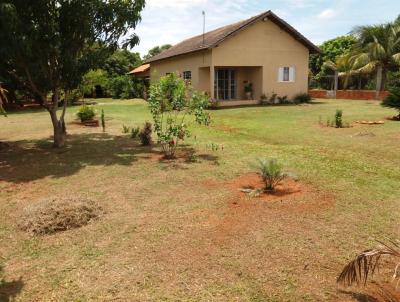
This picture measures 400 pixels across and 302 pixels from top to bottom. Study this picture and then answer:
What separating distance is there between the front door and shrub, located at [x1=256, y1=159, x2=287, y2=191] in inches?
772

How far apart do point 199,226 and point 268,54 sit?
22127 millimetres

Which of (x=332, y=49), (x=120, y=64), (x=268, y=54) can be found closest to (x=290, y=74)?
(x=268, y=54)

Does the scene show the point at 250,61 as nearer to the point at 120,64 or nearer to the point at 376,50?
the point at 376,50

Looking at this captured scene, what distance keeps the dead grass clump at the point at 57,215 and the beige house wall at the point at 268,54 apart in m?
19.1

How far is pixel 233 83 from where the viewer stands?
2706 centimetres

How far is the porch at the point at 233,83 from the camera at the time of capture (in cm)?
2566

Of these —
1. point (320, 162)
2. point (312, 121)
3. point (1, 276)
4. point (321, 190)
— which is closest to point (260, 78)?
point (312, 121)

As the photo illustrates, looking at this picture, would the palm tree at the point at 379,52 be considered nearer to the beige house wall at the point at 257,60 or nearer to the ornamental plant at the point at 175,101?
the beige house wall at the point at 257,60

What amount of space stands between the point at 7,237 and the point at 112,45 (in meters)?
7.62

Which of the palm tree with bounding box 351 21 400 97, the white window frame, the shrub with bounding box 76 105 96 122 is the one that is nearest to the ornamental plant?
the shrub with bounding box 76 105 96 122

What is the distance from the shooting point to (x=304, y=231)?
500 cm

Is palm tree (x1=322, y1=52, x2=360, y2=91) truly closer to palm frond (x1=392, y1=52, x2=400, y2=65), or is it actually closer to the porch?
palm frond (x1=392, y1=52, x2=400, y2=65)

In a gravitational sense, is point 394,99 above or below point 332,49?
below

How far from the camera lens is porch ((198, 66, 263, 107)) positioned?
25.7 m
